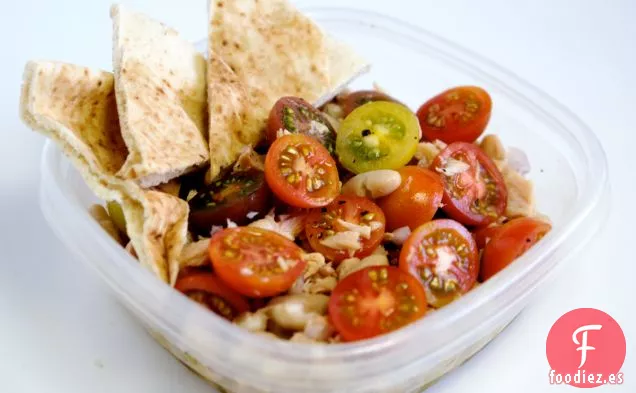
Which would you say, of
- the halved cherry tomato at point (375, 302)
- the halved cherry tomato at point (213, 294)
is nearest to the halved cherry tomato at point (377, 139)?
the halved cherry tomato at point (375, 302)

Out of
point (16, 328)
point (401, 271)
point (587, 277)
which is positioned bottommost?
point (16, 328)

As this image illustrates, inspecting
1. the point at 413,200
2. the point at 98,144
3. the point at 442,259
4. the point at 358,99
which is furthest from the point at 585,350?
the point at 98,144

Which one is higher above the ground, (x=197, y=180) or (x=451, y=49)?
(x=451, y=49)

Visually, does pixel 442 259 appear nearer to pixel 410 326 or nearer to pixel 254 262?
pixel 410 326

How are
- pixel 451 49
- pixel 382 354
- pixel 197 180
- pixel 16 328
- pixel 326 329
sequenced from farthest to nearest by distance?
pixel 451 49 → pixel 197 180 → pixel 16 328 → pixel 326 329 → pixel 382 354

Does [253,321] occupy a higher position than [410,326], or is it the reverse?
[410,326]

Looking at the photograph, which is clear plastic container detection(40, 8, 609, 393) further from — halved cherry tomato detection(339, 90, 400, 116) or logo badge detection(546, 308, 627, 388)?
halved cherry tomato detection(339, 90, 400, 116)

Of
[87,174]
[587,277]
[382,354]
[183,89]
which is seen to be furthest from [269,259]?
[587,277]

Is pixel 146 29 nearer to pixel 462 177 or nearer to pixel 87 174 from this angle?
pixel 87 174
